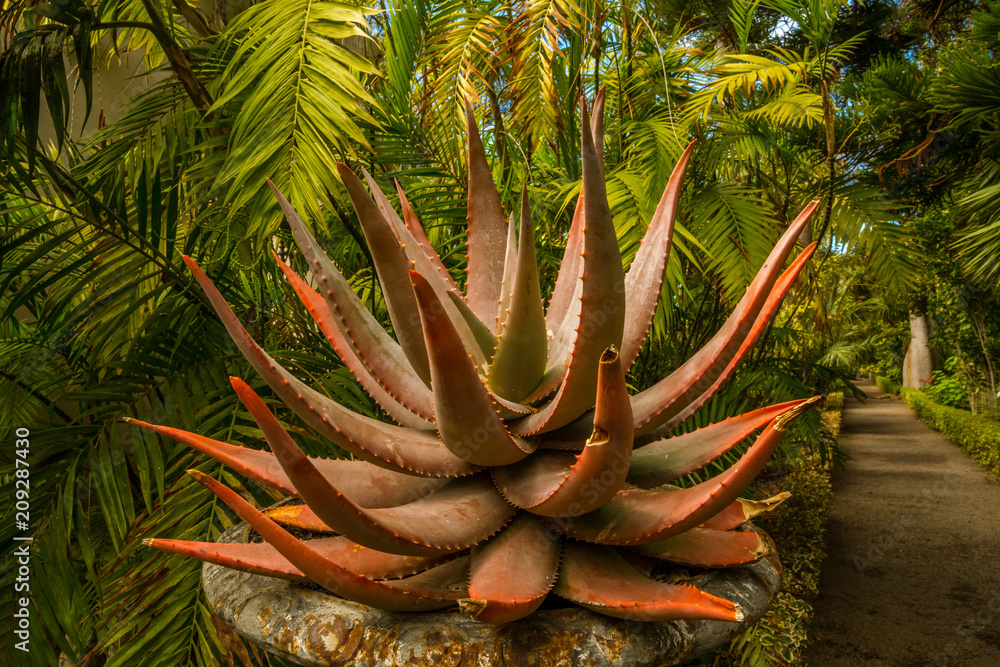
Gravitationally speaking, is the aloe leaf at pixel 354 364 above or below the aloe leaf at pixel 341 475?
above

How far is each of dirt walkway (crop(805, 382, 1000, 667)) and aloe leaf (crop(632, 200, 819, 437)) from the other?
368 centimetres

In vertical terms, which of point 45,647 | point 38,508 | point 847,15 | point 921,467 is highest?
point 847,15

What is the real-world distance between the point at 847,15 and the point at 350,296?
9.42 metres

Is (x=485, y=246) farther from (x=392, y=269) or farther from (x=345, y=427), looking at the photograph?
(x=345, y=427)

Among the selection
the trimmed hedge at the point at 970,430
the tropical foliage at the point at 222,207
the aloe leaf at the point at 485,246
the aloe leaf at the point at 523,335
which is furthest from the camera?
the trimmed hedge at the point at 970,430

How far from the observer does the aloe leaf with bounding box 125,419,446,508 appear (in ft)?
2.51

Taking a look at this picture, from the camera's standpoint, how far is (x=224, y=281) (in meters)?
1.78

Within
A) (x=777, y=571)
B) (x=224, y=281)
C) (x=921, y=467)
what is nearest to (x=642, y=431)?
(x=777, y=571)

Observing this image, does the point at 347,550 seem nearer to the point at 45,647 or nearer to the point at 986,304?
the point at 45,647

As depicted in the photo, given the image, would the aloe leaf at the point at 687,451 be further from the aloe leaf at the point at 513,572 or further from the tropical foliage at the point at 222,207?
the tropical foliage at the point at 222,207

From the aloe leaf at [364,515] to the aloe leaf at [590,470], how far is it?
0.16 ft

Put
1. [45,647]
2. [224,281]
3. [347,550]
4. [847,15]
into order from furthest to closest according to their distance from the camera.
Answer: [847,15] < [224,281] < [45,647] < [347,550]

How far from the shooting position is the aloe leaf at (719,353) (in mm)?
752

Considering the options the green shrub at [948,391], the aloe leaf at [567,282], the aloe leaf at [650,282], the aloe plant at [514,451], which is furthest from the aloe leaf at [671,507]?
the green shrub at [948,391]
